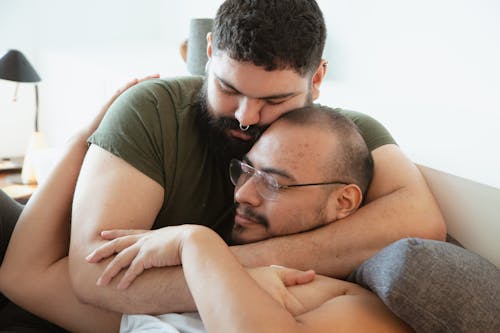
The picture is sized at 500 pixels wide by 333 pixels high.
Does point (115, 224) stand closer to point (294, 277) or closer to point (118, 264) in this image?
point (118, 264)

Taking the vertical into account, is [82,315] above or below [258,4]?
below

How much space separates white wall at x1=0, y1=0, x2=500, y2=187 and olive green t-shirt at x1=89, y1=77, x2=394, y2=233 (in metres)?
0.39

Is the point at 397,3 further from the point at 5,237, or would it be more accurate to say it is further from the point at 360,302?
the point at 5,237

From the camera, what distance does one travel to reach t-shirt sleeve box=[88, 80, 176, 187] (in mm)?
1251

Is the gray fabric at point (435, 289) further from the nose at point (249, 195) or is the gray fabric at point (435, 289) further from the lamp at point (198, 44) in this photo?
the lamp at point (198, 44)

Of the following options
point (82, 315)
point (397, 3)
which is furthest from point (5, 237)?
point (397, 3)

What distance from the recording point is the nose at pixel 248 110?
1.34m

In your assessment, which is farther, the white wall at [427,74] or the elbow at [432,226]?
the white wall at [427,74]

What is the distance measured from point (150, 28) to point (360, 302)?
3.36 metres

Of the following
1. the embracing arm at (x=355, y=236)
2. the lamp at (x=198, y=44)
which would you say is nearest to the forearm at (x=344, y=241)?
the embracing arm at (x=355, y=236)

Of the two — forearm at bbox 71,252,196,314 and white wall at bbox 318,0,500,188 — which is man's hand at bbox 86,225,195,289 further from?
white wall at bbox 318,0,500,188

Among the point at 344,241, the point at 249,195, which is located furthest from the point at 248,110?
the point at 344,241

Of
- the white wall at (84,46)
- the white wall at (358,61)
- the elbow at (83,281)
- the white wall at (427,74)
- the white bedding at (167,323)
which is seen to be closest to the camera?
the white bedding at (167,323)

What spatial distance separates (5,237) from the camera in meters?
1.46
